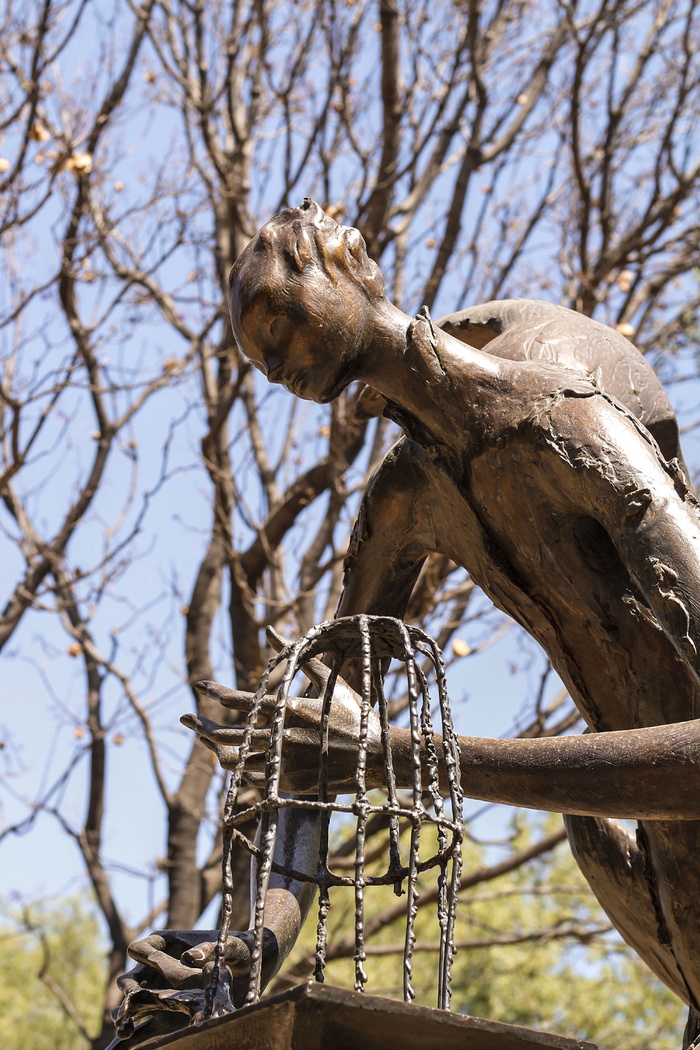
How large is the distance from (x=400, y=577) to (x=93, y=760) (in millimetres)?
4972

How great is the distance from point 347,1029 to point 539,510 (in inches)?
44.1

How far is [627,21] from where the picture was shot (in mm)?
7781

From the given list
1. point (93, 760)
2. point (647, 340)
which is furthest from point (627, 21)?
point (93, 760)

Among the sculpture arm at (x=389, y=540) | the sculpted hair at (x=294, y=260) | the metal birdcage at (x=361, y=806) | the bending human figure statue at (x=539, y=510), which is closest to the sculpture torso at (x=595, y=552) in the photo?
the bending human figure statue at (x=539, y=510)

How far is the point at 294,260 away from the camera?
2.38m

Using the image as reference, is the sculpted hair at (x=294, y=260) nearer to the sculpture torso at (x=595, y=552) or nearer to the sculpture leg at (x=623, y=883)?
the sculpture torso at (x=595, y=552)

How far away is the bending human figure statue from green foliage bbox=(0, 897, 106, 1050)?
13340 millimetres

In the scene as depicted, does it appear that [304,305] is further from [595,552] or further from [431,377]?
[595,552]

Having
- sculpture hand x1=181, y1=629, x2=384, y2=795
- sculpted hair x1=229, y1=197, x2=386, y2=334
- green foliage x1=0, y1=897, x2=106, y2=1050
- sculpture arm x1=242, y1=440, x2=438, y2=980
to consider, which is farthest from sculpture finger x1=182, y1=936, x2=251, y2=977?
green foliage x1=0, y1=897, x2=106, y2=1050

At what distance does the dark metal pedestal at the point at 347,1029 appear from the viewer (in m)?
1.48

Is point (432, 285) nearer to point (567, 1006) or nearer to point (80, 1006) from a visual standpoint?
point (567, 1006)

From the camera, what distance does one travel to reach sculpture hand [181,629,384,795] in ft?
6.36

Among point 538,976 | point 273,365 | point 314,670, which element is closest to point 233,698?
point 314,670

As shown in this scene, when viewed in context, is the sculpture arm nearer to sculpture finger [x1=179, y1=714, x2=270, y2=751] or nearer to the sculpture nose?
the sculpture nose
